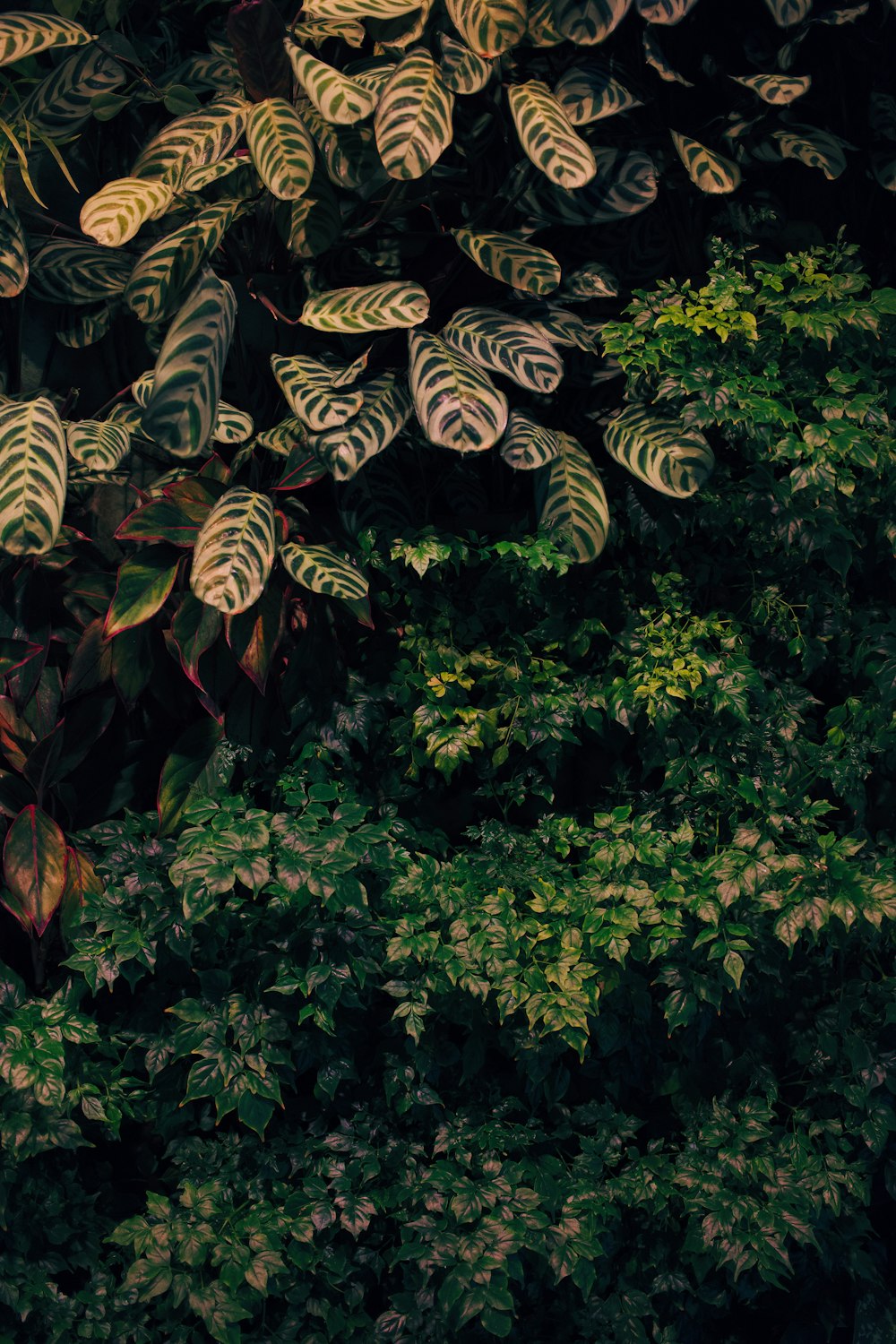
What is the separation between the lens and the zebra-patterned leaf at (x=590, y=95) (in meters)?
2.50

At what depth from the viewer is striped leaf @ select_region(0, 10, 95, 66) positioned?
7.73 feet

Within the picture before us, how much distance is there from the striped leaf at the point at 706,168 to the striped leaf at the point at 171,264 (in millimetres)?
982

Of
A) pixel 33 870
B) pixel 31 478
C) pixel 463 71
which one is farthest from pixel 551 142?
pixel 33 870

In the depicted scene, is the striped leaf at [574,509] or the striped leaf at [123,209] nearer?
the striped leaf at [123,209]

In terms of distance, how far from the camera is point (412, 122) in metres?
2.24

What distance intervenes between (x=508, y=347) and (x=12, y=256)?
3.57ft

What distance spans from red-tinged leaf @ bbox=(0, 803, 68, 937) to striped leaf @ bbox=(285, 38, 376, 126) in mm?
1475

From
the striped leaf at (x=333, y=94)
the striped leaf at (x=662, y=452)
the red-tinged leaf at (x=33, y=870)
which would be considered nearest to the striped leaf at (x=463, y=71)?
the striped leaf at (x=333, y=94)

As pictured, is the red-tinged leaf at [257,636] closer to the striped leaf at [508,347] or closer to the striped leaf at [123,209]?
the striped leaf at [508,347]

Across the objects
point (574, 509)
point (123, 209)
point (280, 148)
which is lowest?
point (574, 509)

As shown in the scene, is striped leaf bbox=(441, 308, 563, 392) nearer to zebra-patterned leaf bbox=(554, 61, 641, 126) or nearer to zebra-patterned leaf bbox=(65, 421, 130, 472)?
zebra-patterned leaf bbox=(554, 61, 641, 126)

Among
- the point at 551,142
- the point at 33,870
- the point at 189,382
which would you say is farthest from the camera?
the point at 33,870

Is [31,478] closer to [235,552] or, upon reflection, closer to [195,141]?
[235,552]

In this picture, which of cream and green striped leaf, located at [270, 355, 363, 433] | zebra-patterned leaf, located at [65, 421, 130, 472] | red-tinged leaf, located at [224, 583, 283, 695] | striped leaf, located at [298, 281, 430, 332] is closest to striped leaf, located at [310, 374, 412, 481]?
cream and green striped leaf, located at [270, 355, 363, 433]
